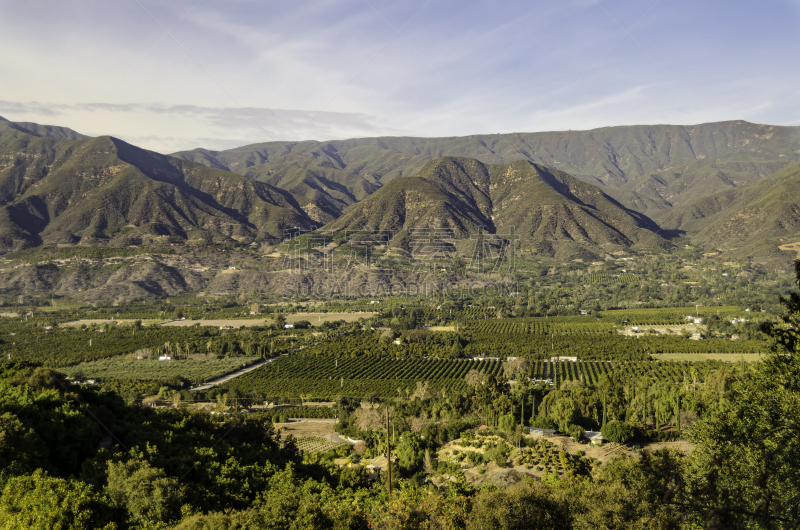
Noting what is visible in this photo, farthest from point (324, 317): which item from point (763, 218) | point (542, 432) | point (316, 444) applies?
point (763, 218)

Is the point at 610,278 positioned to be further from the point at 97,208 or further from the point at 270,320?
the point at 97,208

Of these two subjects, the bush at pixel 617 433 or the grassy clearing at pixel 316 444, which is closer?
the bush at pixel 617 433

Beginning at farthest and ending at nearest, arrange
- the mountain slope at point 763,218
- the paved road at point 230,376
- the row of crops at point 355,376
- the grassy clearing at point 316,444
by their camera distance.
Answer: the mountain slope at point 763,218 → the paved road at point 230,376 → the row of crops at point 355,376 → the grassy clearing at point 316,444

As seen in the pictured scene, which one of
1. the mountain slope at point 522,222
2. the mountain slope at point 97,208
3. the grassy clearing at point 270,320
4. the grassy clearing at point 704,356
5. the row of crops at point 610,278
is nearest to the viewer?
the grassy clearing at point 704,356

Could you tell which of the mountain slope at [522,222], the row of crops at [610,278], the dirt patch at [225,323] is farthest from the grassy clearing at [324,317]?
the row of crops at [610,278]

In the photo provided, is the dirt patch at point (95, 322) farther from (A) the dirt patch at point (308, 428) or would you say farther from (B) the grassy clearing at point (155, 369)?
(A) the dirt patch at point (308, 428)

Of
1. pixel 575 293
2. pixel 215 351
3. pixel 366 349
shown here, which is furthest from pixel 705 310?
pixel 215 351

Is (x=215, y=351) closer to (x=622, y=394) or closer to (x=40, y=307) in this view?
(x=622, y=394)
